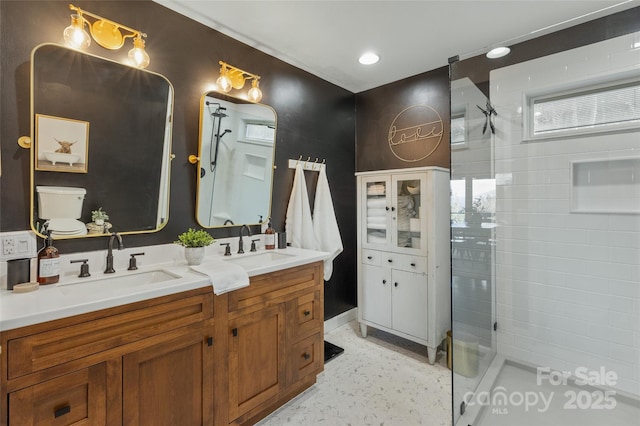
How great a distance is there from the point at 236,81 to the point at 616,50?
8.52 ft

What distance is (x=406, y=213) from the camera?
2676 millimetres

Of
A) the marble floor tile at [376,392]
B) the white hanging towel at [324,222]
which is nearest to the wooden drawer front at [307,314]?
the marble floor tile at [376,392]

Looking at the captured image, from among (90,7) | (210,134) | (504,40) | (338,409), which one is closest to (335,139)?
(210,134)

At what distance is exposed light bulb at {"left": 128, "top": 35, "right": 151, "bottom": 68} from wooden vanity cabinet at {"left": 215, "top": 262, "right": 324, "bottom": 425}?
140 cm

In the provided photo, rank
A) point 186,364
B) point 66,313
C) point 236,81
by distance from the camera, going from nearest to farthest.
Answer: point 66,313 < point 186,364 < point 236,81

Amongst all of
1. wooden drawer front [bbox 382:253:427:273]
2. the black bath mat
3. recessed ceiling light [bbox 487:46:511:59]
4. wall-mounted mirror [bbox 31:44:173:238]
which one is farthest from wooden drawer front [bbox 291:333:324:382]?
recessed ceiling light [bbox 487:46:511:59]

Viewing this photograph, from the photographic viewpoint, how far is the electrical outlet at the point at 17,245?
53.0 inches

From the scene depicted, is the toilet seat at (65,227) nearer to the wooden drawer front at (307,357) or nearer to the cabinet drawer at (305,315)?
the cabinet drawer at (305,315)

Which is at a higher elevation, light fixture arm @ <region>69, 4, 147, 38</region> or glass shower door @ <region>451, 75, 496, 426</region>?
light fixture arm @ <region>69, 4, 147, 38</region>

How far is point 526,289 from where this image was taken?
2316 millimetres

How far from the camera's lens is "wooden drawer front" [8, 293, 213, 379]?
101 centimetres

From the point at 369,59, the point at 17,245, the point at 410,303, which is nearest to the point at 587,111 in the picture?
the point at 369,59

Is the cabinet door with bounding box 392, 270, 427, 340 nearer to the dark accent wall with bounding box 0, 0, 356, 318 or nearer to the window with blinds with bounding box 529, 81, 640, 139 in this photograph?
the dark accent wall with bounding box 0, 0, 356, 318

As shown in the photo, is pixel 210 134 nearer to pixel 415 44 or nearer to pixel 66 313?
pixel 66 313
